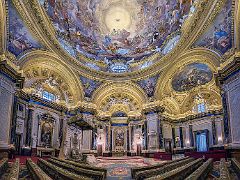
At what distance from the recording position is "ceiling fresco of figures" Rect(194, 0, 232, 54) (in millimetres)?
15133

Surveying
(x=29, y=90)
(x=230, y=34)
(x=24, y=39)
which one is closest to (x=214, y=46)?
(x=230, y=34)

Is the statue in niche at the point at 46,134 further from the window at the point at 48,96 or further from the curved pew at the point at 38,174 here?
the curved pew at the point at 38,174

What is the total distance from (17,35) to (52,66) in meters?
5.65

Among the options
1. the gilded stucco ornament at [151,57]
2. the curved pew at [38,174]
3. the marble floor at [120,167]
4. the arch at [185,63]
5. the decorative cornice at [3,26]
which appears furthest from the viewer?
the arch at [185,63]

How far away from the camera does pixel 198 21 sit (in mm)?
17797

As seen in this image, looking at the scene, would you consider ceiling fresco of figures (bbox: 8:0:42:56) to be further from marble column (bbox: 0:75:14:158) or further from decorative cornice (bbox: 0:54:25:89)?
marble column (bbox: 0:75:14:158)

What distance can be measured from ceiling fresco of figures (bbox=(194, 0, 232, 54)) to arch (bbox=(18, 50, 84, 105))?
13.6 metres

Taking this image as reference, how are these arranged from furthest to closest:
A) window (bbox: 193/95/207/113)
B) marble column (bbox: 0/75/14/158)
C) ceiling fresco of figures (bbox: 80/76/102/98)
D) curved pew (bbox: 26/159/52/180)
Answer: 1. window (bbox: 193/95/207/113)
2. ceiling fresco of figures (bbox: 80/76/102/98)
3. marble column (bbox: 0/75/14/158)
4. curved pew (bbox: 26/159/52/180)

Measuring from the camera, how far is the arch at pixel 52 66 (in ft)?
57.5

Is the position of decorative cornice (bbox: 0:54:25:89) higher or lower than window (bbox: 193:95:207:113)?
higher

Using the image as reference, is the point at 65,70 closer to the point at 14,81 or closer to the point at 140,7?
the point at 14,81

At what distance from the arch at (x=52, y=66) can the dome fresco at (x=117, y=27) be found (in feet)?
6.95

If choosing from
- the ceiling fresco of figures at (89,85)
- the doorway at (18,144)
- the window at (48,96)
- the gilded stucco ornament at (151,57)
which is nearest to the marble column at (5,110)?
the doorway at (18,144)

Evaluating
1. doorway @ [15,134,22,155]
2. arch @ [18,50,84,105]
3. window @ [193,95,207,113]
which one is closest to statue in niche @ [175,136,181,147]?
window @ [193,95,207,113]
